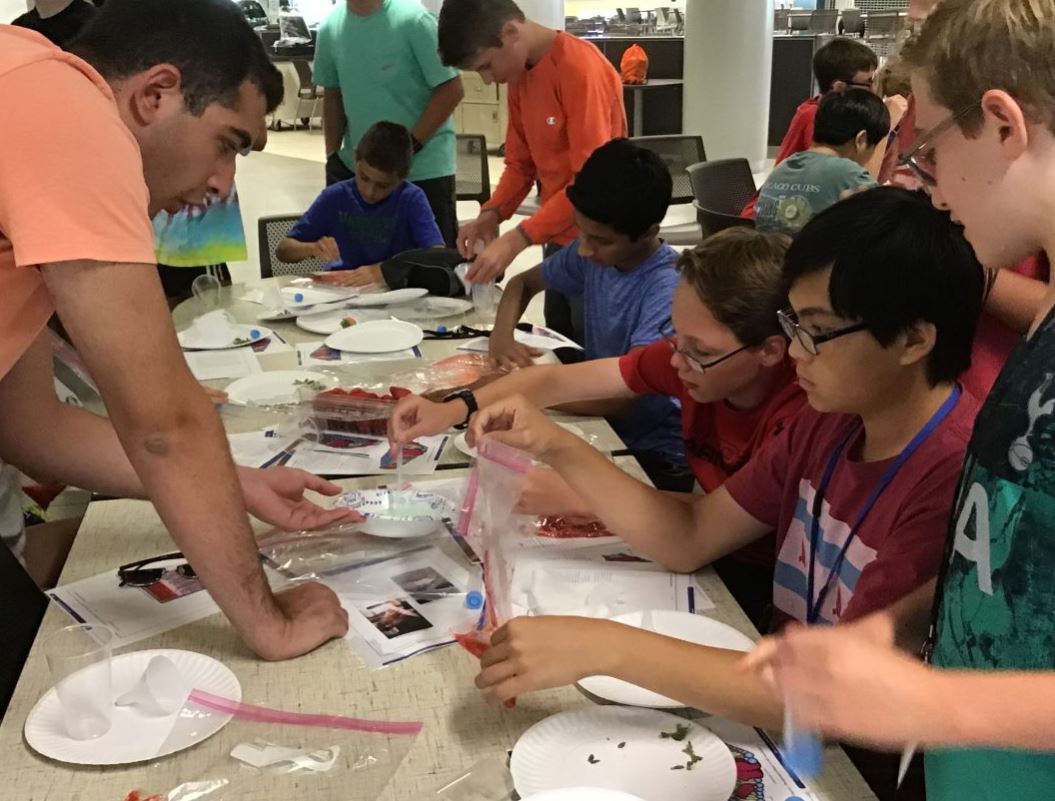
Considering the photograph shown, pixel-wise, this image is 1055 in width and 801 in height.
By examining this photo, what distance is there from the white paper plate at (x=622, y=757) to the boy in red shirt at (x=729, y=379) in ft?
1.52

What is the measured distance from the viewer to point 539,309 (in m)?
5.00

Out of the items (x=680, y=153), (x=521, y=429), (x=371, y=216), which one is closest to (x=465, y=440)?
(x=521, y=429)

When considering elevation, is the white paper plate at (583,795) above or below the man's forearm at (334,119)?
below

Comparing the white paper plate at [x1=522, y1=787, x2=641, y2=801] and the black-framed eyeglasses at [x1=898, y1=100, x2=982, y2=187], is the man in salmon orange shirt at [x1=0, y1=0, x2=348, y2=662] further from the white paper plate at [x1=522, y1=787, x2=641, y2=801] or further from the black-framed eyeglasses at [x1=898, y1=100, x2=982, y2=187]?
the black-framed eyeglasses at [x1=898, y1=100, x2=982, y2=187]

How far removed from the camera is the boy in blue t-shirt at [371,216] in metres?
3.33

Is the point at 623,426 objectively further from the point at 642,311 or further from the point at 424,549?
the point at 424,549

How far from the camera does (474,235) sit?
9.89 feet

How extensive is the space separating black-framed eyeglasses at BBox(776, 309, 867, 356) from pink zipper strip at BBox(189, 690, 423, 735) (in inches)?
26.2

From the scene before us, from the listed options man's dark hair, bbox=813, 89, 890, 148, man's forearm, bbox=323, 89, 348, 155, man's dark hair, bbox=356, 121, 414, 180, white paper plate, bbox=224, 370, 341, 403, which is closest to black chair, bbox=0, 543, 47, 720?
white paper plate, bbox=224, 370, 341, 403

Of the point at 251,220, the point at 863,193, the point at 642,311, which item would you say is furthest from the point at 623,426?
the point at 251,220

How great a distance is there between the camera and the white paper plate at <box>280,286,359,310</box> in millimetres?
2759

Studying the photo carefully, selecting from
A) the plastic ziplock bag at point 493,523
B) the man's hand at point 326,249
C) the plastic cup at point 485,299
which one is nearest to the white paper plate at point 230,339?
the plastic cup at point 485,299

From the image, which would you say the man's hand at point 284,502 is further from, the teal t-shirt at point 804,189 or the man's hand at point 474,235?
the teal t-shirt at point 804,189

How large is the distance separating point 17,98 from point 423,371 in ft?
4.23
